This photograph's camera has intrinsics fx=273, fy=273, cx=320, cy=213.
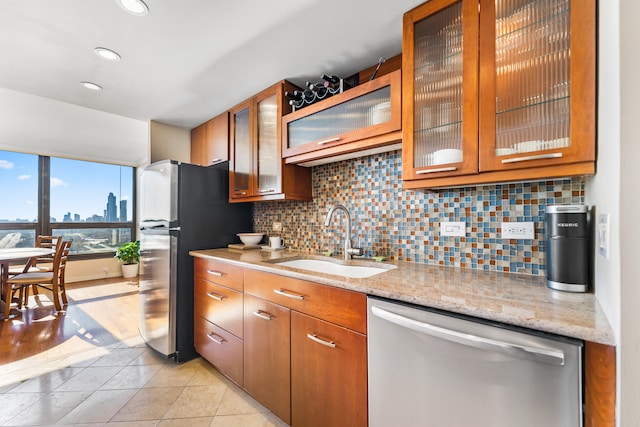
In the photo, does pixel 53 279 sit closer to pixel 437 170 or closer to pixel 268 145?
pixel 268 145

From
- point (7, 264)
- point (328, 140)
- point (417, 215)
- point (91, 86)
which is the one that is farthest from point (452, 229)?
point (7, 264)

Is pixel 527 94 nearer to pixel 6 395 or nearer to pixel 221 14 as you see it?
pixel 221 14

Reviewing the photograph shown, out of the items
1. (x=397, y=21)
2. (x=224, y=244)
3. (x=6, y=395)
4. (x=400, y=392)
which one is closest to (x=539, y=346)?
(x=400, y=392)

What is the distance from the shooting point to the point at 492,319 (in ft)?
2.76

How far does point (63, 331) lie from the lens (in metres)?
2.88

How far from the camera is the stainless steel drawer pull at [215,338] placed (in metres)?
1.97

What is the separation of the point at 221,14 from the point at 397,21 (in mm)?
946

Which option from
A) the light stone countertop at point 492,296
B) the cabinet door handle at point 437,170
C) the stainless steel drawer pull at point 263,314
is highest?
the cabinet door handle at point 437,170

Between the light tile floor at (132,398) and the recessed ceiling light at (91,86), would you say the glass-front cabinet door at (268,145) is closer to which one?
the recessed ceiling light at (91,86)

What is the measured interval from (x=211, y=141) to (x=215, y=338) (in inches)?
76.1

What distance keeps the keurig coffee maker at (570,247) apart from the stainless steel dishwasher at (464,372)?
1.29ft

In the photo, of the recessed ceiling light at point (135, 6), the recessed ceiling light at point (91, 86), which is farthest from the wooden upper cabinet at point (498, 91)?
the recessed ceiling light at point (91, 86)

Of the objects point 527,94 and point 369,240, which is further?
point 369,240
